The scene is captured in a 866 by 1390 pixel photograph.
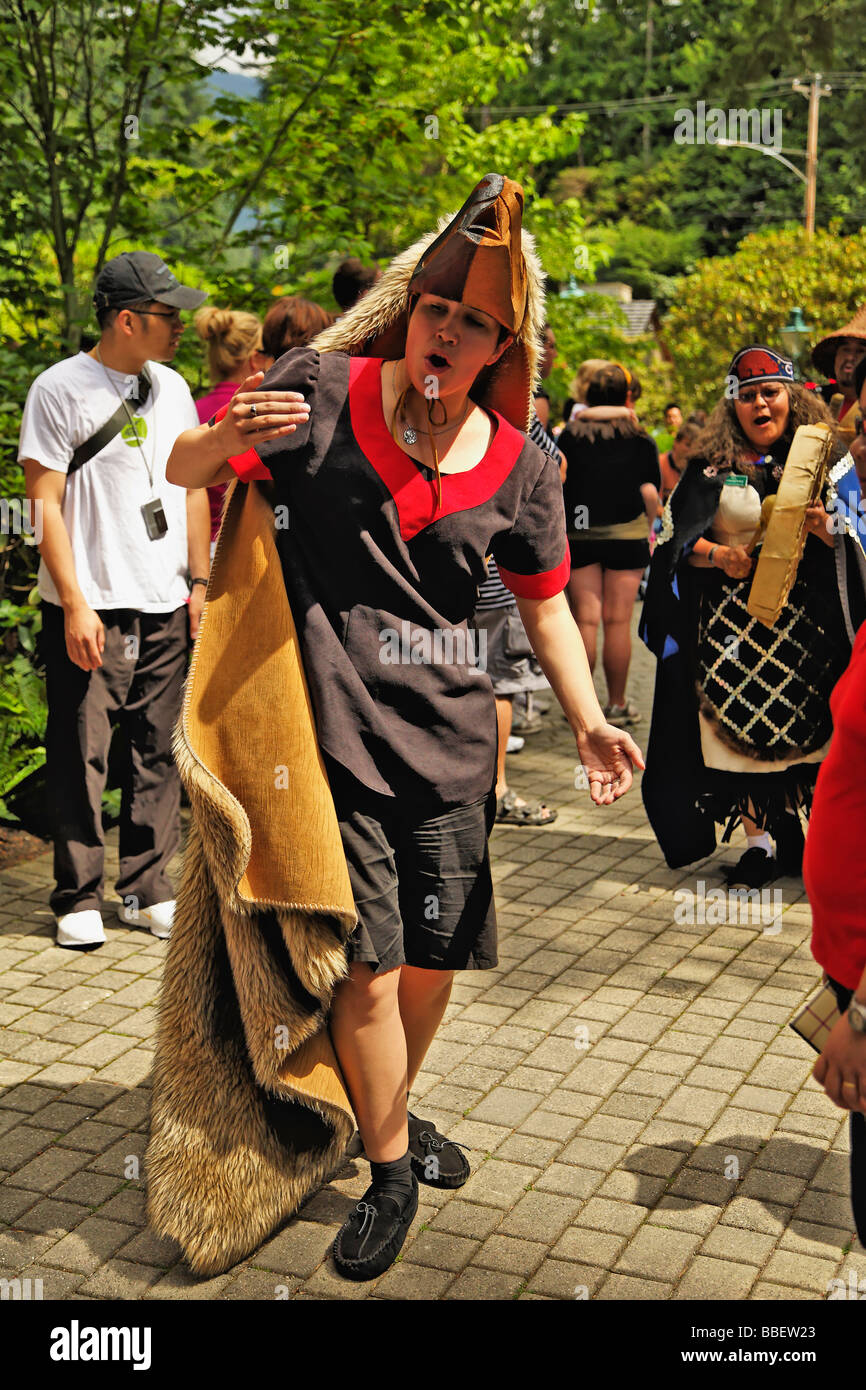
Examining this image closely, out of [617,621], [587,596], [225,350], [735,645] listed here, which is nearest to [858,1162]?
[735,645]

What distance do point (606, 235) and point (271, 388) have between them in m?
56.3

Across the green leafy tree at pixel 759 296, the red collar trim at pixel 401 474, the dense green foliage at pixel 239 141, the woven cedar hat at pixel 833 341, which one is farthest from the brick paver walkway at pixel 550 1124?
the green leafy tree at pixel 759 296

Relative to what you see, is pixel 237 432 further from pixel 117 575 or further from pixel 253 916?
pixel 117 575

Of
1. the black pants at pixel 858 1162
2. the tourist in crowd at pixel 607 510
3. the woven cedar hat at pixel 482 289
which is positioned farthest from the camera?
A: the tourist in crowd at pixel 607 510

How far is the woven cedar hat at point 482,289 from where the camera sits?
306 cm

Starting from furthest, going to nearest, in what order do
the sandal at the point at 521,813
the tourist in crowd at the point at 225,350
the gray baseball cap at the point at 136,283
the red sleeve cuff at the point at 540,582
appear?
the sandal at the point at 521,813 < the tourist in crowd at the point at 225,350 < the gray baseball cap at the point at 136,283 < the red sleeve cuff at the point at 540,582

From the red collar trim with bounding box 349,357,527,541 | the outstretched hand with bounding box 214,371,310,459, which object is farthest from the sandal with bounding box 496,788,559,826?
the outstretched hand with bounding box 214,371,310,459

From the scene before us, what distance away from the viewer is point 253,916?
10.5 feet

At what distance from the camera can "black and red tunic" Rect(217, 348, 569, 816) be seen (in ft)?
10.3

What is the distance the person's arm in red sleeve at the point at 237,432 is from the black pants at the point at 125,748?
7.37 feet

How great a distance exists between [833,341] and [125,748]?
9.80 feet

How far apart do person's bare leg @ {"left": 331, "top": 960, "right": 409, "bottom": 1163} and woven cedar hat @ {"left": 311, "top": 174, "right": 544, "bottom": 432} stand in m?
1.35

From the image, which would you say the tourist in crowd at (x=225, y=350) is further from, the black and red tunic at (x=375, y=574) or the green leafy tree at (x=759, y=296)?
the green leafy tree at (x=759, y=296)

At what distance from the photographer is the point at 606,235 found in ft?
185
